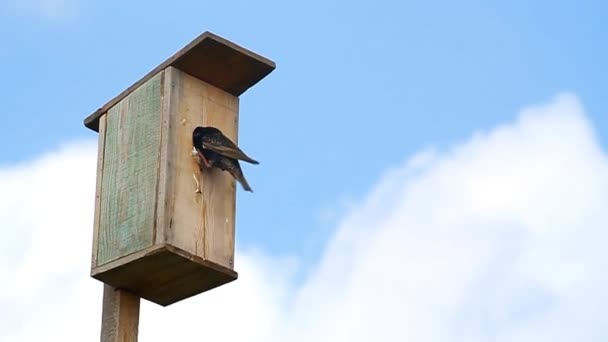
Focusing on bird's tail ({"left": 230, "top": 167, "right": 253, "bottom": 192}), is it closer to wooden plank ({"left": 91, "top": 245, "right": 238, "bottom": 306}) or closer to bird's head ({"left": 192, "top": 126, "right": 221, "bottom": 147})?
bird's head ({"left": 192, "top": 126, "right": 221, "bottom": 147})

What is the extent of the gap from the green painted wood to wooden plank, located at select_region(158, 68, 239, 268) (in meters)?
0.07

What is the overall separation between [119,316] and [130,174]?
0.66m

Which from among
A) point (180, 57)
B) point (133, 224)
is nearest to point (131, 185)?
point (133, 224)

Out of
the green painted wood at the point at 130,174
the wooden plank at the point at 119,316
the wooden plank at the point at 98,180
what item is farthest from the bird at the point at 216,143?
the wooden plank at the point at 119,316

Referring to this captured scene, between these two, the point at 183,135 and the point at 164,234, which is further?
the point at 183,135

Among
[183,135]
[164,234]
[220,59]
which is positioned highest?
[220,59]

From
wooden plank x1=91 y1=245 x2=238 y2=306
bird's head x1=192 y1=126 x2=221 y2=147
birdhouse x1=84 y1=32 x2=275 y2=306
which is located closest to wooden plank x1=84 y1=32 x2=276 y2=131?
birdhouse x1=84 y1=32 x2=275 y2=306

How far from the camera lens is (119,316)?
16.8 ft

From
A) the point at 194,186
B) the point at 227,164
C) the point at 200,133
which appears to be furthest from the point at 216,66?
the point at 194,186

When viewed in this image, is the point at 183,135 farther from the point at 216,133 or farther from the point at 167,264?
the point at 167,264

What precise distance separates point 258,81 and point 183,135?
0.52 m

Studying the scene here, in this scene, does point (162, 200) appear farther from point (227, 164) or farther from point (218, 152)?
point (227, 164)

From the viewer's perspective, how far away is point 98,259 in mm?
5395

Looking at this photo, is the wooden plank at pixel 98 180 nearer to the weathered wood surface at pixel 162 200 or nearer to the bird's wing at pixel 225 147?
the weathered wood surface at pixel 162 200
